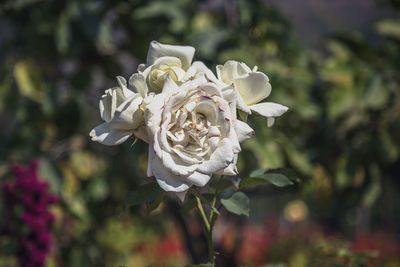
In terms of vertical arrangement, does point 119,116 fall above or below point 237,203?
above

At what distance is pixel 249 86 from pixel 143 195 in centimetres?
23

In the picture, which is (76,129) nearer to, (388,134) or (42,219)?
(42,219)

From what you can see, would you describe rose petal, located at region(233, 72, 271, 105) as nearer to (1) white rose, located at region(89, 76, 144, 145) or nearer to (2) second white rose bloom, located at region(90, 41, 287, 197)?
(2) second white rose bloom, located at region(90, 41, 287, 197)

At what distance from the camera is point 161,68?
2.30 ft

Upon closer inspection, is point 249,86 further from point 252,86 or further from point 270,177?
point 270,177

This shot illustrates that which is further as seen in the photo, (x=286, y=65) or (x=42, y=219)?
(x=286, y=65)

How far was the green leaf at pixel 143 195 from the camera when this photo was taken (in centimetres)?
71

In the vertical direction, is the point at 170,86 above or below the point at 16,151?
above

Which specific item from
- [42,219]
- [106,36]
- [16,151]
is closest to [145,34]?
[106,36]

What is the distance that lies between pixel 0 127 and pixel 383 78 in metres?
3.51

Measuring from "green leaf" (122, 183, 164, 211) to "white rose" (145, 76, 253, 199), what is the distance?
9 cm

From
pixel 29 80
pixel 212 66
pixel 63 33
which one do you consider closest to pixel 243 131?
pixel 212 66

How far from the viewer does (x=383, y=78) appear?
71.6 inches

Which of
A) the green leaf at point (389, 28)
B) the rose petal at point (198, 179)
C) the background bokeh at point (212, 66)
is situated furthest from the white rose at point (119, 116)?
the green leaf at point (389, 28)
